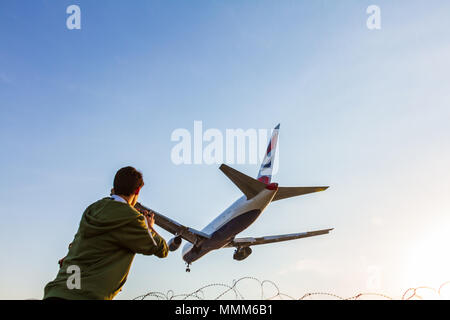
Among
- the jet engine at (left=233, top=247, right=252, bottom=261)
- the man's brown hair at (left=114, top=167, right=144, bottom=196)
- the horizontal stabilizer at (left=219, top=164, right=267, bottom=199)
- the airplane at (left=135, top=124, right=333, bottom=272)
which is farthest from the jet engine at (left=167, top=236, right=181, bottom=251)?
the man's brown hair at (left=114, top=167, right=144, bottom=196)

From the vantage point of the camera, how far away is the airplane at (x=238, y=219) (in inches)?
1158

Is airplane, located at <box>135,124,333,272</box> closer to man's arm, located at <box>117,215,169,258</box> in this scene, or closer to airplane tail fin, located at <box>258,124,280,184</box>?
airplane tail fin, located at <box>258,124,280,184</box>

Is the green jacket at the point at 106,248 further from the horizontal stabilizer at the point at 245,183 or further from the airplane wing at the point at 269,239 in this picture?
the airplane wing at the point at 269,239

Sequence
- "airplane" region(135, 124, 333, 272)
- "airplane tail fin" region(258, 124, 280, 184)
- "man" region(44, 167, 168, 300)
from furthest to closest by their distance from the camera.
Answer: "airplane tail fin" region(258, 124, 280, 184), "airplane" region(135, 124, 333, 272), "man" region(44, 167, 168, 300)

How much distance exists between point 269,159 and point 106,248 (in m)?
34.6

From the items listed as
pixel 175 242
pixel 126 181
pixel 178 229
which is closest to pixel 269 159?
pixel 178 229

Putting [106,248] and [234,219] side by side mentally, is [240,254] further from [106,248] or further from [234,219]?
[106,248]

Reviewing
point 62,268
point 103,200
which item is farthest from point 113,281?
point 103,200

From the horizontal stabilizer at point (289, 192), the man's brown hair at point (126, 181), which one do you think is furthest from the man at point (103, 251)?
the horizontal stabilizer at point (289, 192)

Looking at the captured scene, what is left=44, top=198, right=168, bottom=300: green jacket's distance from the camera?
3135 mm

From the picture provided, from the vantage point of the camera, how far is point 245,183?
29.2 metres

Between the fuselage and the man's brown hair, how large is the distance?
26275mm
